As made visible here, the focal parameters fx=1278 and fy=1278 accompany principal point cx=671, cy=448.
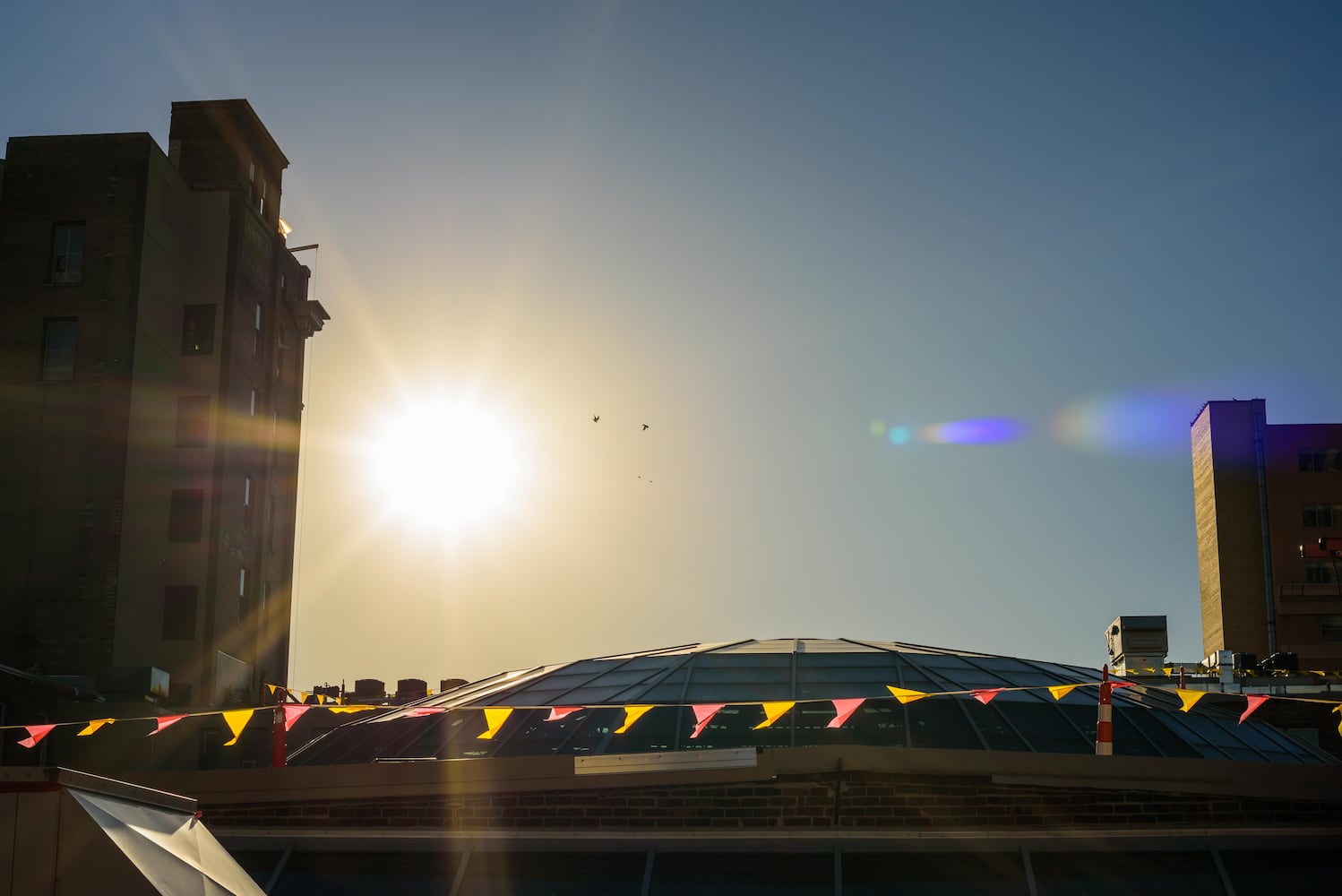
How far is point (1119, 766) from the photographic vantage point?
46.5 feet

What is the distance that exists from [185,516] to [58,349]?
6862 mm

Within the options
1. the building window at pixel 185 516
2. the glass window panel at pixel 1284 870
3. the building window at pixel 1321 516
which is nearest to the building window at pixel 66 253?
the building window at pixel 185 516

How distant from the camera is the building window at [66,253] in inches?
1683

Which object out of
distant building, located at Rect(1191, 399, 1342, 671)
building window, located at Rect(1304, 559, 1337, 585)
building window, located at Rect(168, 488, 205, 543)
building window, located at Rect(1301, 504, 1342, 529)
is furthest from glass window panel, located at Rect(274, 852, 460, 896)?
building window, located at Rect(1301, 504, 1342, 529)

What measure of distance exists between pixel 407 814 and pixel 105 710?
19452 millimetres

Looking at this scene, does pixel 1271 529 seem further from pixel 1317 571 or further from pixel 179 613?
pixel 179 613

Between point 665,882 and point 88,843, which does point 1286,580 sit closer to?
point 665,882

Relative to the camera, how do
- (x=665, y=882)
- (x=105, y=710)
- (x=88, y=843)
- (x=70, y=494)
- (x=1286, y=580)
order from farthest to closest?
(x=1286, y=580) < (x=70, y=494) < (x=105, y=710) < (x=665, y=882) < (x=88, y=843)

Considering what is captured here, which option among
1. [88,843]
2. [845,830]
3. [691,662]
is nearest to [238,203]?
[691,662]

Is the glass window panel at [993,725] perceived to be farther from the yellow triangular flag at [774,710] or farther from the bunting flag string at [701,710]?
the yellow triangular flag at [774,710]

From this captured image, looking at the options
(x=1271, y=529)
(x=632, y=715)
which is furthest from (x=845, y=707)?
(x=1271, y=529)

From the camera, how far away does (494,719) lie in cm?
1734

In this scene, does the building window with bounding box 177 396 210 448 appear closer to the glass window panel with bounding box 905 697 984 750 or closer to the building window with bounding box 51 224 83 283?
the building window with bounding box 51 224 83 283

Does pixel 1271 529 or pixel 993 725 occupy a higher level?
pixel 1271 529
